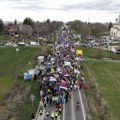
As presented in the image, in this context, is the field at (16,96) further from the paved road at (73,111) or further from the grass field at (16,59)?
→ the paved road at (73,111)

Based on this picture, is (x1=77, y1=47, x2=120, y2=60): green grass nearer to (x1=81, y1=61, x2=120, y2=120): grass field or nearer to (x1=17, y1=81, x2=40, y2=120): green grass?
(x1=81, y1=61, x2=120, y2=120): grass field

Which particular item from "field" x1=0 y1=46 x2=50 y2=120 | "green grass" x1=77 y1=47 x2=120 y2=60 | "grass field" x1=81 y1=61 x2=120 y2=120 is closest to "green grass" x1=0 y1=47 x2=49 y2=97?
"field" x1=0 y1=46 x2=50 y2=120

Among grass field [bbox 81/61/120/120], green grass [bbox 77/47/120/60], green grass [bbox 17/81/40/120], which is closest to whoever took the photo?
green grass [bbox 17/81/40/120]

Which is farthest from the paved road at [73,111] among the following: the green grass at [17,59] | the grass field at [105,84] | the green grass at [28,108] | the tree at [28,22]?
the tree at [28,22]

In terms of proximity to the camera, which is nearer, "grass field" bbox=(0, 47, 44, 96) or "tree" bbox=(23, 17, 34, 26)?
"grass field" bbox=(0, 47, 44, 96)

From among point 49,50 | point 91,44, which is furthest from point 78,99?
point 91,44

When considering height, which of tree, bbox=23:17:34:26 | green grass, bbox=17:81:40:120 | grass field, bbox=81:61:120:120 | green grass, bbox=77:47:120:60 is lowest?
grass field, bbox=81:61:120:120

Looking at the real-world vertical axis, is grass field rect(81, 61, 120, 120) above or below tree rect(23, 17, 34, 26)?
below

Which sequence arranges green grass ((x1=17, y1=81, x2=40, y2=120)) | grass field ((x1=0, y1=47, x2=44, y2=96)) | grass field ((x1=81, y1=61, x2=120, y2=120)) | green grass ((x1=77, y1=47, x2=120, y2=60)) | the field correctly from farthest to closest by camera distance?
green grass ((x1=77, y1=47, x2=120, y2=60)), grass field ((x1=0, y1=47, x2=44, y2=96)), grass field ((x1=81, y1=61, x2=120, y2=120)), the field, green grass ((x1=17, y1=81, x2=40, y2=120))

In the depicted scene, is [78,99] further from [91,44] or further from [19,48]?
[91,44]
